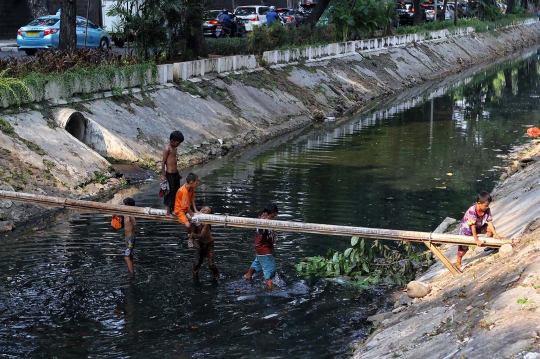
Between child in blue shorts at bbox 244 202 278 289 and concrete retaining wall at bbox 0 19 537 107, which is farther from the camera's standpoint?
concrete retaining wall at bbox 0 19 537 107

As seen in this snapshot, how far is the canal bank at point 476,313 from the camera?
7.79 metres

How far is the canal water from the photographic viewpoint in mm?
10672

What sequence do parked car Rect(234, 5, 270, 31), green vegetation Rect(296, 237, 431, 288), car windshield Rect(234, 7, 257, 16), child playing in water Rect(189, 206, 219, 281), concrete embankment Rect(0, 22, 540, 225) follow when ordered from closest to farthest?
child playing in water Rect(189, 206, 219, 281), green vegetation Rect(296, 237, 431, 288), concrete embankment Rect(0, 22, 540, 225), parked car Rect(234, 5, 270, 31), car windshield Rect(234, 7, 257, 16)

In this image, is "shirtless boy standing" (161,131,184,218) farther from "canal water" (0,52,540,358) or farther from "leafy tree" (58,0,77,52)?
"leafy tree" (58,0,77,52)

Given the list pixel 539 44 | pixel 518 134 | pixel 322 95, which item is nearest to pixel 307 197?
pixel 518 134

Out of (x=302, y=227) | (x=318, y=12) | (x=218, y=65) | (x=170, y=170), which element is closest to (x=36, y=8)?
(x=318, y=12)

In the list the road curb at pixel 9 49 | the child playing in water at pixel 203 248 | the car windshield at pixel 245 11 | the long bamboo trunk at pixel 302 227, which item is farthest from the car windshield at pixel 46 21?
the child playing in water at pixel 203 248

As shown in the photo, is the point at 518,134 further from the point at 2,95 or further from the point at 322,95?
the point at 2,95

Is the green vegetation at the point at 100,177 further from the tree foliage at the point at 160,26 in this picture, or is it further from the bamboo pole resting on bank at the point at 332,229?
the tree foliage at the point at 160,26

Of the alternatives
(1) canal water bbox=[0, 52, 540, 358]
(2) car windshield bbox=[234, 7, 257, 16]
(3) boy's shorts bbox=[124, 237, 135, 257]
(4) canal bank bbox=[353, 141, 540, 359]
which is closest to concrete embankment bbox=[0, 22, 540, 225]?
(1) canal water bbox=[0, 52, 540, 358]

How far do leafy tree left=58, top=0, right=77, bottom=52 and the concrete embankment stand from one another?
3.26m

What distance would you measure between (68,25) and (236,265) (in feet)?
50.7

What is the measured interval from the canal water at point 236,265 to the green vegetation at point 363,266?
0.28 m

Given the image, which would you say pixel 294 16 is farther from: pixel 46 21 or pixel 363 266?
pixel 363 266
